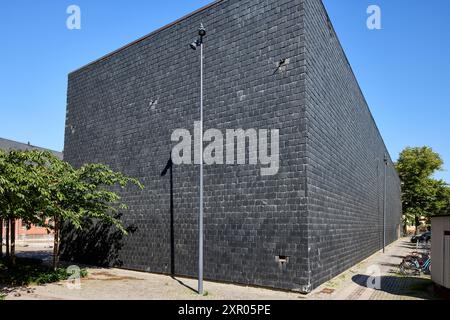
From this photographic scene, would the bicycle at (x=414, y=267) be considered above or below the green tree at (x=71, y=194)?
below

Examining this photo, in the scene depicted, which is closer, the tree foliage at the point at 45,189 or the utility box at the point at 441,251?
the tree foliage at the point at 45,189

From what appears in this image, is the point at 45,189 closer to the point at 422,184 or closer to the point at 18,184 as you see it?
the point at 18,184

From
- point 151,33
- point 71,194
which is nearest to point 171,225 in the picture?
point 71,194

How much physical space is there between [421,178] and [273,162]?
2185 inches

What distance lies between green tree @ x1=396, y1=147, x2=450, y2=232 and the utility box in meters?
50.5

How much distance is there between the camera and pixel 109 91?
2069 cm

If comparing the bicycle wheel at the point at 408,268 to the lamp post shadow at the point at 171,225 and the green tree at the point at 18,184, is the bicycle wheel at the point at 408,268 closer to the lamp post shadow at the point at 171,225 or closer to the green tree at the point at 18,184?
the lamp post shadow at the point at 171,225

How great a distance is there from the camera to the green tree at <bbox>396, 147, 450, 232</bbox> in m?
58.7

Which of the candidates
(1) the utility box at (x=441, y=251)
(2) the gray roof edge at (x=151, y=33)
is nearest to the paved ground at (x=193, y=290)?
(1) the utility box at (x=441, y=251)

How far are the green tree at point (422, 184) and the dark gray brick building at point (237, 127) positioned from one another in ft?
143

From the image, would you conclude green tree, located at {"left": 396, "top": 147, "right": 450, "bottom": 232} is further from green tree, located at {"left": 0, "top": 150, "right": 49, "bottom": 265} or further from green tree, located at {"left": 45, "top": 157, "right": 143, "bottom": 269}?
green tree, located at {"left": 0, "top": 150, "right": 49, "bottom": 265}

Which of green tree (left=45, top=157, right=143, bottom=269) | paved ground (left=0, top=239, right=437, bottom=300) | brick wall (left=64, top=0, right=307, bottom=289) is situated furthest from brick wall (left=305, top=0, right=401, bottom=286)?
green tree (left=45, top=157, right=143, bottom=269)

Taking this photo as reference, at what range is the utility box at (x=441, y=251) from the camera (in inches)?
472

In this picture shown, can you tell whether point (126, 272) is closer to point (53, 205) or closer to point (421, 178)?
point (53, 205)
